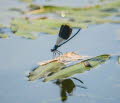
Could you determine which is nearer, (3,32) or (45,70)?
(45,70)

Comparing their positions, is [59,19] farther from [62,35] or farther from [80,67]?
[80,67]

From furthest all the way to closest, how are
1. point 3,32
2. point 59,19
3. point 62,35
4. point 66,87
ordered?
1. point 59,19
2. point 3,32
3. point 62,35
4. point 66,87

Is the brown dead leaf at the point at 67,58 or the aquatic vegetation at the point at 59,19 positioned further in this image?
the aquatic vegetation at the point at 59,19

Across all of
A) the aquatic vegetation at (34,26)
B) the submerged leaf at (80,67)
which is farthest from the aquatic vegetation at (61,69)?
the aquatic vegetation at (34,26)

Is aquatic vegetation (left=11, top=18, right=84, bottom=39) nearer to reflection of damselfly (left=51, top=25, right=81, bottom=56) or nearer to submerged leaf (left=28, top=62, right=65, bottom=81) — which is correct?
reflection of damselfly (left=51, top=25, right=81, bottom=56)

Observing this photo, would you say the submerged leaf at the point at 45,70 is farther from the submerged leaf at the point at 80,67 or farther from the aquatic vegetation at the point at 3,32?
the aquatic vegetation at the point at 3,32

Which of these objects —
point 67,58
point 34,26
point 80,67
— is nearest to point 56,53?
point 67,58
